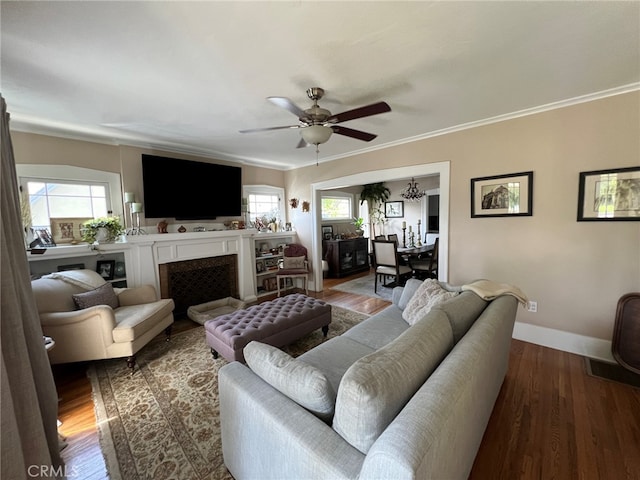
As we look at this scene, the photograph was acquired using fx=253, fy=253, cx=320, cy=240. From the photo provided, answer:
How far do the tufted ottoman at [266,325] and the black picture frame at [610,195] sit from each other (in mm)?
2776

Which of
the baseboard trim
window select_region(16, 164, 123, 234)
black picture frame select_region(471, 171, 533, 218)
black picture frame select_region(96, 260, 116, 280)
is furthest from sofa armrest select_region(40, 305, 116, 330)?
the baseboard trim

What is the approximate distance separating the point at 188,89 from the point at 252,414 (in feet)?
7.69

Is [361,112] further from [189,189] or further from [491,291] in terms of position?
[189,189]

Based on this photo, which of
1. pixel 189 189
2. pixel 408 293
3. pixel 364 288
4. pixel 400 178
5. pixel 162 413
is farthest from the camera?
pixel 364 288

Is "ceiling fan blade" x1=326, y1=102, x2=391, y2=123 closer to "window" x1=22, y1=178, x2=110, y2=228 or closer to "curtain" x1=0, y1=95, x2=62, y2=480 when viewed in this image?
"curtain" x1=0, y1=95, x2=62, y2=480

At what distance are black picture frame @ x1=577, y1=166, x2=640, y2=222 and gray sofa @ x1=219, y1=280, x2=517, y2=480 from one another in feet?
6.25

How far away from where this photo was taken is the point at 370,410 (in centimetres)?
85

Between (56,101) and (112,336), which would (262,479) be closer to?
(112,336)

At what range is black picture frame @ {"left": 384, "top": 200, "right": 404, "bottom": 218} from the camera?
273 inches

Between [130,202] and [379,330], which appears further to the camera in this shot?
[130,202]

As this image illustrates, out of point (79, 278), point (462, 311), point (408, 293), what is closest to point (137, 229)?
point (79, 278)

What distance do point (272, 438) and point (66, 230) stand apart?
3526 millimetres

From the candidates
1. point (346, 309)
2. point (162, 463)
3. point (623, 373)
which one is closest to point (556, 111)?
point (623, 373)

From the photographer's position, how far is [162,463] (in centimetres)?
150
